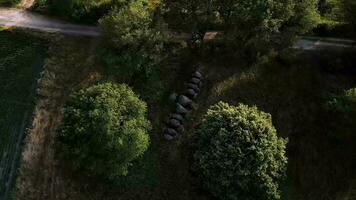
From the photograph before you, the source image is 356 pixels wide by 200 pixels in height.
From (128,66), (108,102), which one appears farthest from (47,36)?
(108,102)

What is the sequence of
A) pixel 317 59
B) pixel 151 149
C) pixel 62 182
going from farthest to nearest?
pixel 317 59, pixel 151 149, pixel 62 182

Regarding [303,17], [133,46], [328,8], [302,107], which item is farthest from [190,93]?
[328,8]

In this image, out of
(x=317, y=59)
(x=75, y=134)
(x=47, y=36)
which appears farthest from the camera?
(x=317, y=59)

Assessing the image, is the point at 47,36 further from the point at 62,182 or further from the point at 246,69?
the point at 246,69

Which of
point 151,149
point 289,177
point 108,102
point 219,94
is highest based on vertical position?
point 108,102

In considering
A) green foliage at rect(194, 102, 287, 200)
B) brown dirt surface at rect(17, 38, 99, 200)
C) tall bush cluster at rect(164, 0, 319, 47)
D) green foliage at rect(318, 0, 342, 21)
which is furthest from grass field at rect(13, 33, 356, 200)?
green foliage at rect(318, 0, 342, 21)

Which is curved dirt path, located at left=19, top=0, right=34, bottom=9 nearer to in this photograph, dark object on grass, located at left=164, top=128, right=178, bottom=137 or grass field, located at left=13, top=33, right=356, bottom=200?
grass field, located at left=13, top=33, right=356, bottom=200

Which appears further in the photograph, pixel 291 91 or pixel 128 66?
pixel 291 91
